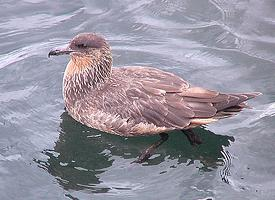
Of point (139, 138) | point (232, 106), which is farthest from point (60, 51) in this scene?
point (232, 106)

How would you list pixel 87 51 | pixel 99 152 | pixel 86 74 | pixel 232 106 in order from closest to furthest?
pixel 232 106 → pixel 99 152 → pixel 87 51 → pixel 86 74

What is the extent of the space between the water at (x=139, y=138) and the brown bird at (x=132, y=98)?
25 cm

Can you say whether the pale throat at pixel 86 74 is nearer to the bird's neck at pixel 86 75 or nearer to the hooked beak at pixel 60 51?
the bird's neck at pixel 86 75

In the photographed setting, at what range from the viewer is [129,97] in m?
8.23

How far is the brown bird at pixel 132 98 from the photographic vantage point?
801 cm

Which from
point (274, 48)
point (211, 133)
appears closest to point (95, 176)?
point (211, 133)

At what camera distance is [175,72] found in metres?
9.48

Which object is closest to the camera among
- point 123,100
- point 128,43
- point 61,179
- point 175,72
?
point 61,179

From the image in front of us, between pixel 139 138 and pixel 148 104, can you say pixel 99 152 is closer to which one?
pixel 139 138

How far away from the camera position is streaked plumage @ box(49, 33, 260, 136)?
801cm

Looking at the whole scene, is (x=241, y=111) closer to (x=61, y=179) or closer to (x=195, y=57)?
(x=195, y=57)

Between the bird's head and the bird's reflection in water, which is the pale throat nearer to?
the bird's head

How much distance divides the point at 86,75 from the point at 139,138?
103 centimetres

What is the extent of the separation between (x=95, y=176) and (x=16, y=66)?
101 inches
